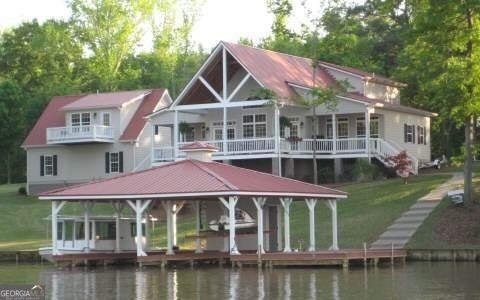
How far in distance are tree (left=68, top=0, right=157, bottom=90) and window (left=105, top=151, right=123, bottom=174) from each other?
17.6 metres

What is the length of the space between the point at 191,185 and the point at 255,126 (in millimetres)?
22635

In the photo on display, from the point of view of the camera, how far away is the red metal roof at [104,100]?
6688 centimetres

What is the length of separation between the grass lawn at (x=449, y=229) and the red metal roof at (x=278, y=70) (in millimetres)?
14655

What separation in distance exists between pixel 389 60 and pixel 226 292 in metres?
50.5

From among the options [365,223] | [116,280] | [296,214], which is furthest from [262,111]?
[116,280]

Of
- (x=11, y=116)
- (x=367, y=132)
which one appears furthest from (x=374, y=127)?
(x=11, y=116)

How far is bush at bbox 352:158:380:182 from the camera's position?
55125mm

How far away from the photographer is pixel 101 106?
66812 mm

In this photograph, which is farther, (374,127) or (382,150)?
(374,127)

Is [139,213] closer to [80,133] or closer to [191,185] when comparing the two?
[191,185]

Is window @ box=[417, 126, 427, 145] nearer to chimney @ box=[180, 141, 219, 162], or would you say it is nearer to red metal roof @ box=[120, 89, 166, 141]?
red metal roof @ box=[120, 89, 166, 141]

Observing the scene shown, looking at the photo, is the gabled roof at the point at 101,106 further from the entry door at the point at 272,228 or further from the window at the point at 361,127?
the entry door at the point at 272,228

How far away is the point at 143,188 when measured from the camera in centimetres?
3788

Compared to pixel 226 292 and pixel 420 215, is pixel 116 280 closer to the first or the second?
pixel 226 292
